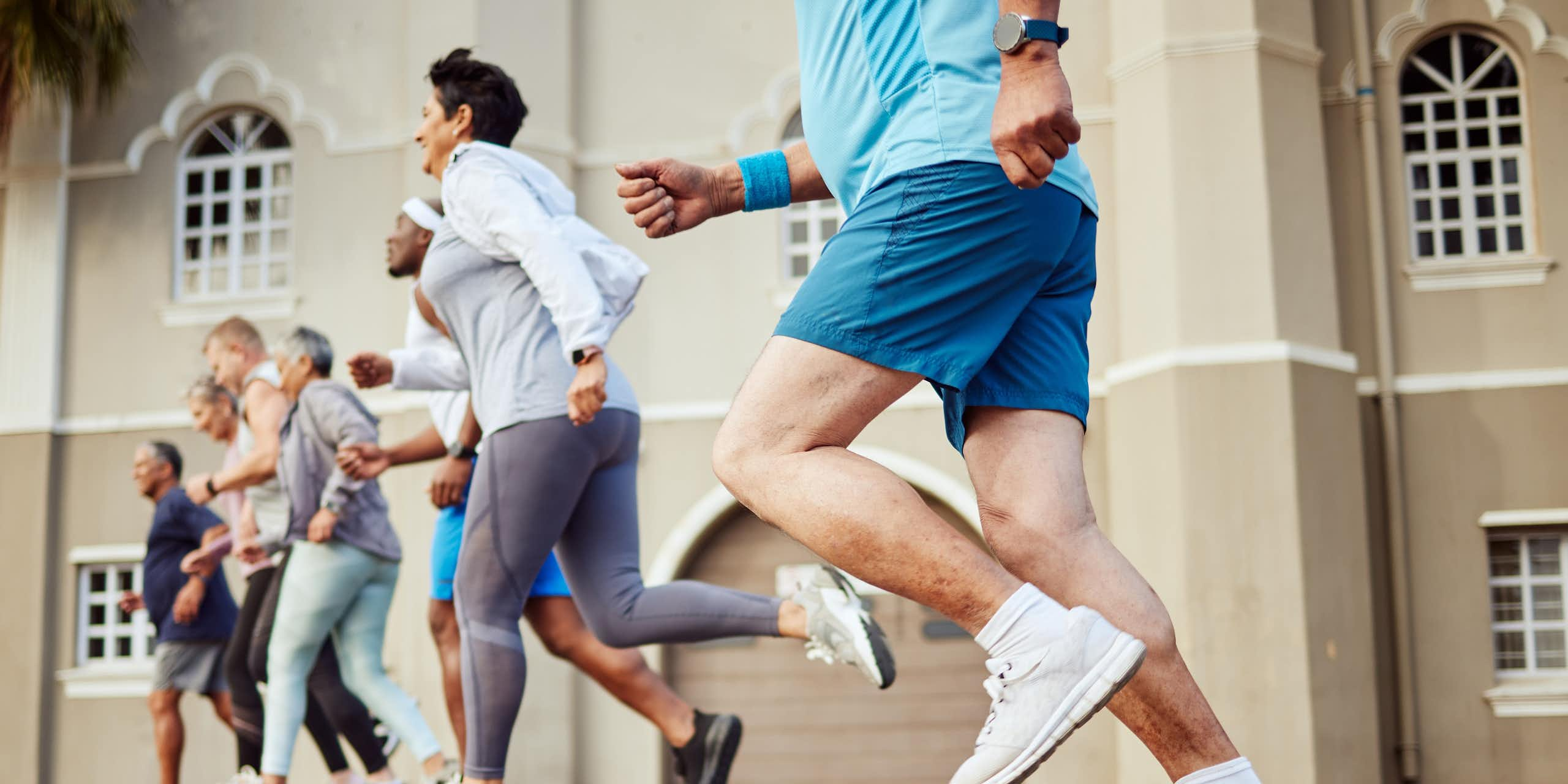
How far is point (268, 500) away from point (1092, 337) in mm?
6268

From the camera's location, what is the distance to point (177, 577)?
27.6ft

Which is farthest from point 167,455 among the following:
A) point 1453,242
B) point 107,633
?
point 1453,242

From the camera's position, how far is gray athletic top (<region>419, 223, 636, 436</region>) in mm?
3930

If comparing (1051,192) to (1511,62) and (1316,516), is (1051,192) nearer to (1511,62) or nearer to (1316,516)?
(1316,516)

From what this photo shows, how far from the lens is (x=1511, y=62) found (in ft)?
39.3

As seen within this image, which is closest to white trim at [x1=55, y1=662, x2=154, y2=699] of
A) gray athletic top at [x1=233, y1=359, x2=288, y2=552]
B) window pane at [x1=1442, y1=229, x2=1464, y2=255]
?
gray athletic top at [x1=233, y1=359, x2=288, y2=552]

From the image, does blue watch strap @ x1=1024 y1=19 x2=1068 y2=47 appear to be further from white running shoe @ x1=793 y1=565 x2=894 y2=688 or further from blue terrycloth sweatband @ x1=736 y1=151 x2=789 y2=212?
white running shoe @ x1=793 y1=565 x2=894 y2=688

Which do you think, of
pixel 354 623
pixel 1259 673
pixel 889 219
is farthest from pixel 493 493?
pixel 1259 673

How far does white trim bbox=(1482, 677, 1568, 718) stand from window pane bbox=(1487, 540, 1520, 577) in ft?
2.80

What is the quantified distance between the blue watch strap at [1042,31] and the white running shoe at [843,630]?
6.52 feet

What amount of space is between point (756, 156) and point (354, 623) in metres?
4.32

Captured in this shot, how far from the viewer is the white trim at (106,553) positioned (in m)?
12.5

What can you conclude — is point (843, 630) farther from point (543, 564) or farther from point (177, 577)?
point (177, 577)

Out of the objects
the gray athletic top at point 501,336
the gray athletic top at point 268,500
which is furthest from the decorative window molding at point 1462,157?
the gray athletic top at point 501,336
